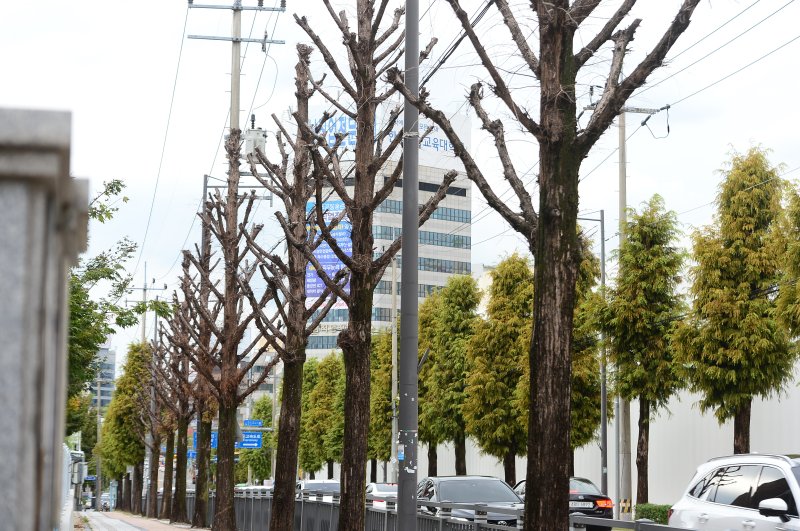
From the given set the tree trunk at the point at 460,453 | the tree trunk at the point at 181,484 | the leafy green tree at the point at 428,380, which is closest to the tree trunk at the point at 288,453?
the tree trunk at the point at 181,484

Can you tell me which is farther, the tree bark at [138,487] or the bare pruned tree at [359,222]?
the tree bark at [138,487]

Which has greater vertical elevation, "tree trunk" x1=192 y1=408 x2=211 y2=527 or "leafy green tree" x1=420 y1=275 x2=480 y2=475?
"leafy green tree" x1=420 y1=275 x2=480 y2=475

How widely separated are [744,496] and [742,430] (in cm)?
2138

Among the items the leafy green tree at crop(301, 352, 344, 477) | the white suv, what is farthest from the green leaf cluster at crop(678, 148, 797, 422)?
the leafy green tree at crop(301, 352, 344, 477)

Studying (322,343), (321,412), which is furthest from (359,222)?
(322,343)

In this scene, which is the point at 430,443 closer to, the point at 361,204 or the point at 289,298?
the point at 289,298

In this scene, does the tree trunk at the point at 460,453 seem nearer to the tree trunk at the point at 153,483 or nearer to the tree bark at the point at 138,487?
the tree trunk at the point at 153,483

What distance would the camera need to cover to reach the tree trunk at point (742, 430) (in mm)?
31281

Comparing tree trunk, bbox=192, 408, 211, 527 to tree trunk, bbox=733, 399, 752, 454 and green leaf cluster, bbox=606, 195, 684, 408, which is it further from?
tree trunk, bbox=733, 399, 752, 454

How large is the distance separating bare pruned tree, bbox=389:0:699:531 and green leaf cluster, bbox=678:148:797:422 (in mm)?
23508

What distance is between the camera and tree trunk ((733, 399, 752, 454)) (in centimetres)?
3128

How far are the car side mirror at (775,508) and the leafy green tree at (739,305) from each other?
877 inches

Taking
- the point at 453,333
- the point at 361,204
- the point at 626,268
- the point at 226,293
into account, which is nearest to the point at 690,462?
the point at 626,268

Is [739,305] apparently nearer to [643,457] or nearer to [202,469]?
[643,457]
